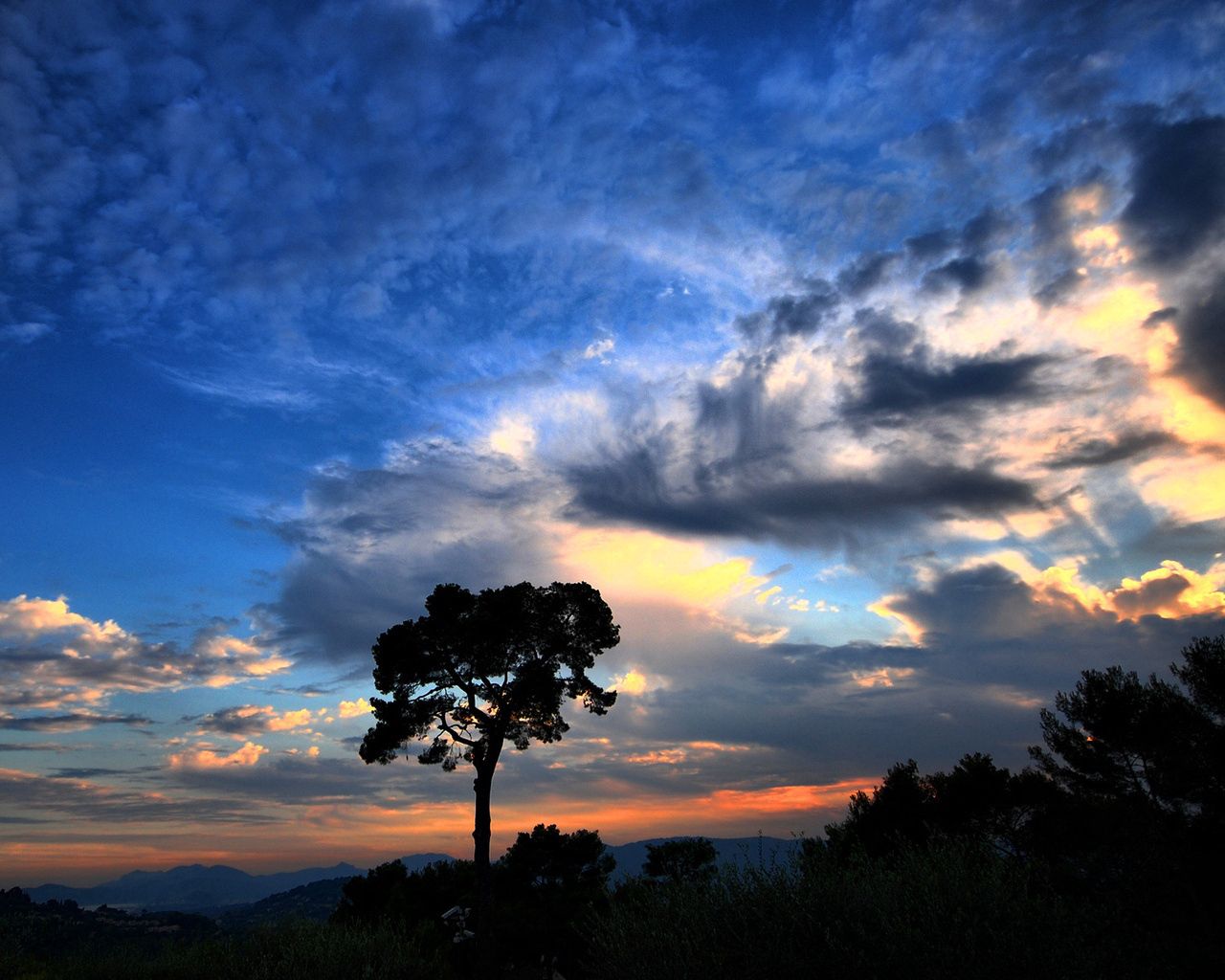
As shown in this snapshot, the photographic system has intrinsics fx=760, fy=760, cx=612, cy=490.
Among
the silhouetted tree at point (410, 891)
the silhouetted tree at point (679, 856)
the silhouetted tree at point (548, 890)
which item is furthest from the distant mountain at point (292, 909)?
the silhouetted tree at point (679, 856)

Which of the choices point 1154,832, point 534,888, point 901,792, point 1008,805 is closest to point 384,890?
point 534,888

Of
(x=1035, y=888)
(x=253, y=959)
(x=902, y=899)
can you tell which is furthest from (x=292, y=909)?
(x=1035, y=888)

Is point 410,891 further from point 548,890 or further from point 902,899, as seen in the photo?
point 902,899

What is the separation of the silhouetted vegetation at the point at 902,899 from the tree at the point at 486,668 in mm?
7262

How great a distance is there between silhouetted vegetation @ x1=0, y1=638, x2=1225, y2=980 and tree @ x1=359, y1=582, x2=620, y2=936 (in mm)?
7262

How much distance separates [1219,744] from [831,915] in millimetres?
30282

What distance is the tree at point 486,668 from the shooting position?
3438 cm

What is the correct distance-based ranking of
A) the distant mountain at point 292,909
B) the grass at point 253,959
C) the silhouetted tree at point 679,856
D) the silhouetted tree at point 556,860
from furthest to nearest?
Answer: the silhouetted tree at point 679,856
the silhouetted tree at point 556,860
the distant mountain at point 292,909
the grass at point 253,959

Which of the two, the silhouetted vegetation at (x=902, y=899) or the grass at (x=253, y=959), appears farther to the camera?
the grass at (x=253, y=959)

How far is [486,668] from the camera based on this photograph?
115 ft

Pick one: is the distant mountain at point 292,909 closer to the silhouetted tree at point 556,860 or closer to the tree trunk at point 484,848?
the tree trunk at point 484,848

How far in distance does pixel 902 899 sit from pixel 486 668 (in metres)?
24.7

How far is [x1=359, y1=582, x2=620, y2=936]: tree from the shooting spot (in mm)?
34375

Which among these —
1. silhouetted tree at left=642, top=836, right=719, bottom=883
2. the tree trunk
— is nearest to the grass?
the tree trunk
